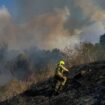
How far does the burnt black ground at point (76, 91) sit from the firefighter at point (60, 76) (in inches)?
29.6

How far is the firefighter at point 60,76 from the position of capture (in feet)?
131

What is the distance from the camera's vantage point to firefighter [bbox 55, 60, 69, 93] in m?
40.1

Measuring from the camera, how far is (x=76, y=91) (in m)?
41.3

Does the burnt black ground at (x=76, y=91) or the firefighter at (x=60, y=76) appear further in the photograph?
the firefighter at (x=60, y=76)

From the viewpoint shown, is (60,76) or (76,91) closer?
(60,76)

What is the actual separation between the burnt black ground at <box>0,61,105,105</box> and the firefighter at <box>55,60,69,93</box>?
0.75m

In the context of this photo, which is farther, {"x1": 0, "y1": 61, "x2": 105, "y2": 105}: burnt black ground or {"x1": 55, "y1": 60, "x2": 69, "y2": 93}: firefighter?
{"x1": 55, "y1": 60, "x2": 69, "y2": 93}: firefighter

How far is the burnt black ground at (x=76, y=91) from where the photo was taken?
127ft

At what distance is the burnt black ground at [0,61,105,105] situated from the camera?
3878 centimetres

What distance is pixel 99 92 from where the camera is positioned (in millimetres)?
38875

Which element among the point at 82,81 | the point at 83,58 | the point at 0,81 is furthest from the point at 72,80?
the point at 0,81

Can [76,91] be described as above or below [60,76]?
below

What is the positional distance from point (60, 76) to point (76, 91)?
2.17 meters

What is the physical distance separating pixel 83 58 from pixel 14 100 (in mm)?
30423
